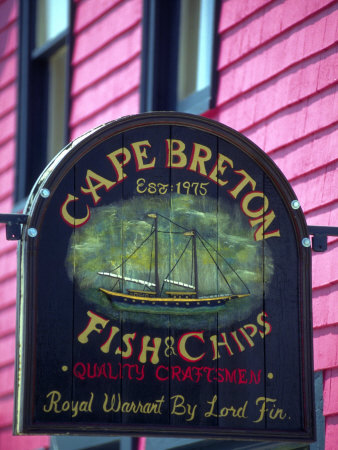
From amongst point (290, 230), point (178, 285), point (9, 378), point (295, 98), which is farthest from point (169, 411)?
point (9, 378)

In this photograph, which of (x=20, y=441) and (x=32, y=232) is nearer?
(x=32, y=232)

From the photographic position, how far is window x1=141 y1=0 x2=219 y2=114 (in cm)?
713

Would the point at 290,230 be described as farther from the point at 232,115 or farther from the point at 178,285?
the point at 232,115

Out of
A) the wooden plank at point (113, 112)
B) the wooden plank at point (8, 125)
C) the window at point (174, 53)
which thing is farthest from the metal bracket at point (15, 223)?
the wooden plank at point (8, 125)

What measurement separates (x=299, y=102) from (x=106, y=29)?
2.59 m

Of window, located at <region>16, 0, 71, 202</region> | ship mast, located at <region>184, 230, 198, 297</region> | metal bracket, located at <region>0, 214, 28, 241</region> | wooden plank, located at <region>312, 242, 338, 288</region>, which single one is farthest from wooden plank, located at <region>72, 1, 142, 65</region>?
metal bracket, located at <region>0, 214, 28, 241</region>

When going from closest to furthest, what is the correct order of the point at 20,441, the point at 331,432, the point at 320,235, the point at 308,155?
the point at 320,235, the point at 331,432, the point at 308,155, the point at 20,441

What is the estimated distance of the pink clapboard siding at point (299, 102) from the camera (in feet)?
17.9

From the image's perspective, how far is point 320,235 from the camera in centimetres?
480

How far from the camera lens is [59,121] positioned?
8.91 meters

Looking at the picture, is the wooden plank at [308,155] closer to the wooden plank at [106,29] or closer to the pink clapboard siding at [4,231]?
the wooden plank at [106,29]

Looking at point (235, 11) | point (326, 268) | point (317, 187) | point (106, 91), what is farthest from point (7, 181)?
point (326, 268)

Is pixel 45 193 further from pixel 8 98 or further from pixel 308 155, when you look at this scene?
pixel 8 98

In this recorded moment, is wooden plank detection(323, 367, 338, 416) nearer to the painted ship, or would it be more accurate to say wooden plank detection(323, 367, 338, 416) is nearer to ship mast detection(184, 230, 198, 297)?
the painted ship
